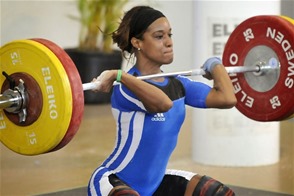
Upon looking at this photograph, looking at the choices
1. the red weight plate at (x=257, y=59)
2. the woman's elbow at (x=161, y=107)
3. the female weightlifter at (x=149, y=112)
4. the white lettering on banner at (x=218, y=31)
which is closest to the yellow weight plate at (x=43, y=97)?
the female weightlifter at (x=149, y=112)

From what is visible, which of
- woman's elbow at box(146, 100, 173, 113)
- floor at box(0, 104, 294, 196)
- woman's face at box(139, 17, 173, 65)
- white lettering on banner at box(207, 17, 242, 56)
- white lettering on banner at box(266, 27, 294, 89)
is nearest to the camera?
woman's elbow at box(146, 100, 173, 113)

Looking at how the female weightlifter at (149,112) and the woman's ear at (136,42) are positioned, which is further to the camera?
the woman's ear at (136,42)

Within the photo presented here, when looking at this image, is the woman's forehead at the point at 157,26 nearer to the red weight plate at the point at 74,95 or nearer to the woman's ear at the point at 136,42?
the woman's ear at the point at 136,42

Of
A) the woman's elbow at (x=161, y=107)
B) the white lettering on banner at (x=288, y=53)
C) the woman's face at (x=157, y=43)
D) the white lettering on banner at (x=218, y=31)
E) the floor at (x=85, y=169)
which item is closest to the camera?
the woman's elbow at (x=161, y=107)

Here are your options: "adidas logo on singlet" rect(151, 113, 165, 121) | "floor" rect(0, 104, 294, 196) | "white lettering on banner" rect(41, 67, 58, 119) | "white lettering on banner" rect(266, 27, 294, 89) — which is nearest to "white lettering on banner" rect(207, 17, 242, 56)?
"floor" rect(0, 104, 294, 196)

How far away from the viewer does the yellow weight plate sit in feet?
9.32

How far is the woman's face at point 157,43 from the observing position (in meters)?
2.99

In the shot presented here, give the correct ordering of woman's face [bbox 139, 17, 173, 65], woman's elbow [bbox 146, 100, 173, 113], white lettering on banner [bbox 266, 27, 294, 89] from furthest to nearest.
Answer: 1. white lettering on banner [bbox 266, 27, 294, 89]
2. woman's face [bbox 139, 17, 173, 65]
3. woman's elbow [bbox 146, 100, 173, 113]

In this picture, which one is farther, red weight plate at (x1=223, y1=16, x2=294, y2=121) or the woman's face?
red weight plate at (x1=223, y1=16, x2=294, y2=121)

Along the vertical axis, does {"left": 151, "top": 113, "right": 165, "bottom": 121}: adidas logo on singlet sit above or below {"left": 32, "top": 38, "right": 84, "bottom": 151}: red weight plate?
below

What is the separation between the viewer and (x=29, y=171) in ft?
15.2

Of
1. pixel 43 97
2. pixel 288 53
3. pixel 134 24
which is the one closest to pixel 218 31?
pixel 288 53

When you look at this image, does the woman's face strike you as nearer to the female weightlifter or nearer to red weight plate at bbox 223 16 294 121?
the female weightlifter

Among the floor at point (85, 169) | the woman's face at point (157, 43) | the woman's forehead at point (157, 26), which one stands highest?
the woman's forehead at point (157, 26)
